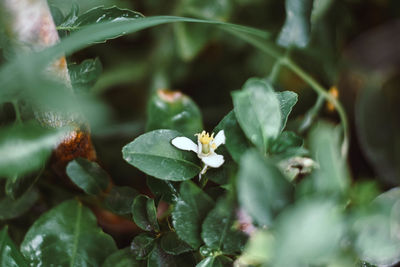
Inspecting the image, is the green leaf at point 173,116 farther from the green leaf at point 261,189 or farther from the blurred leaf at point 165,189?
the green leaf at point 261,189

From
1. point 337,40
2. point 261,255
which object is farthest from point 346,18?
point 261,255

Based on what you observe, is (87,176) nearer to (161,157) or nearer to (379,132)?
(161,157)

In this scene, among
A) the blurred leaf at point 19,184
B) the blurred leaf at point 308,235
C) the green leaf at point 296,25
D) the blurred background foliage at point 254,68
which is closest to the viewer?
the blurred leaf at point 308,235

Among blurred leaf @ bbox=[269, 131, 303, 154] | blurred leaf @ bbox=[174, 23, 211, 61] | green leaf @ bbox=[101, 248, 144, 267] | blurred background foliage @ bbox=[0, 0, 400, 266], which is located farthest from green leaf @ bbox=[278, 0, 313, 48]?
green leaf @ bbox=[101, 248, 144, 267]

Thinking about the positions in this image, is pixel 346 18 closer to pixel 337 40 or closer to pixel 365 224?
pixel 337 40

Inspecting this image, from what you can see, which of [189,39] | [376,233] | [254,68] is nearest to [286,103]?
[376,233]

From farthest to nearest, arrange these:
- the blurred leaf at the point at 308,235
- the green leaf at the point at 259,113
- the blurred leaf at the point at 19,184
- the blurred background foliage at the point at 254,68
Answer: the blurred background foliage at the point at 254,68
the blurred leaf at the point at 19,184
the green leaf at the point at 259,113
the blurred leaf at the point at 308,235

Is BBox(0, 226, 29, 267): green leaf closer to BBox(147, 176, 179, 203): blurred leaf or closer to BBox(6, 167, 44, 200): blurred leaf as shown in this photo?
BBox(6, 167, 44, 200): blurred leaf

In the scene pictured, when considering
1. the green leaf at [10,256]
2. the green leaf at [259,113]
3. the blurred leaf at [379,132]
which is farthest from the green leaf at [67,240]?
the blurred leaf at [379,132]
